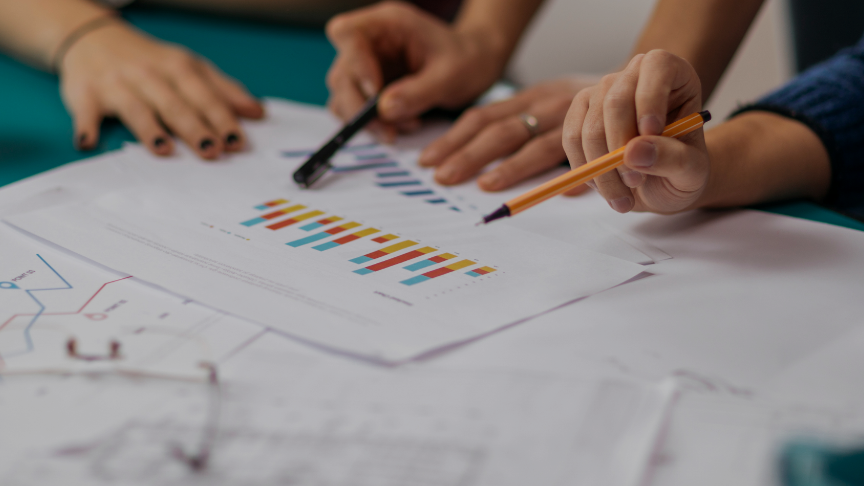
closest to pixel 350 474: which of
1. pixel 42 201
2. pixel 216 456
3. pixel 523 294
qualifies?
pixel 216 456

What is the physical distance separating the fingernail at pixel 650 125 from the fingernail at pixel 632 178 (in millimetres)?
26

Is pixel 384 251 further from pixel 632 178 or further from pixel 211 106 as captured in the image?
pixel 211 106

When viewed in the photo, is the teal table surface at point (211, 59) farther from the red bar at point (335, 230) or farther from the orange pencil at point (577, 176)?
the red bar at point (335, 230)

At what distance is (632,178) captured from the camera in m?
0.37

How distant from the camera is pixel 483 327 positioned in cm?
32

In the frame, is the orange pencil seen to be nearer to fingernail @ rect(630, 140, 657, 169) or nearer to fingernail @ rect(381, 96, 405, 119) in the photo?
fingernail @ rect(630, 140, 657, 169)

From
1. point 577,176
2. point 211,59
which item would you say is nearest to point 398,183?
point 577,176

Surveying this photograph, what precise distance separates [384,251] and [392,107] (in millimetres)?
287

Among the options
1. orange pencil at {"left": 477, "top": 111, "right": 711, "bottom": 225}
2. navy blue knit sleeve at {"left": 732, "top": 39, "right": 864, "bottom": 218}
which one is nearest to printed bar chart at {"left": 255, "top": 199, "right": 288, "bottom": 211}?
orange pencil at {"left": 477, "top": 111, "right": 711, "bottom": 225}

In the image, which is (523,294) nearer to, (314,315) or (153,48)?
(314,315)

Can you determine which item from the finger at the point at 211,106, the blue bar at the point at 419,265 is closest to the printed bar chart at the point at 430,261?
the blue bar at the point at 419,265

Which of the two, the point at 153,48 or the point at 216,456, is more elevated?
the point at 153,48

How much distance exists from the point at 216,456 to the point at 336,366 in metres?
0.07

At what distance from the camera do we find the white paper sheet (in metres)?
0.32
